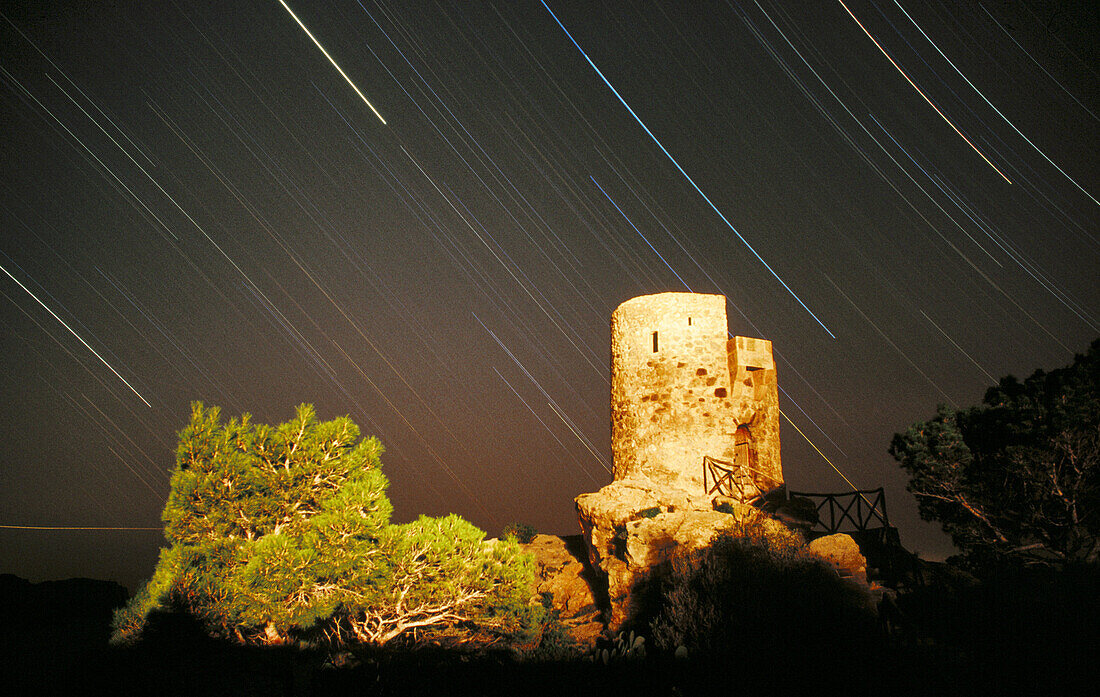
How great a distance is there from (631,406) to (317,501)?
26.6 ft

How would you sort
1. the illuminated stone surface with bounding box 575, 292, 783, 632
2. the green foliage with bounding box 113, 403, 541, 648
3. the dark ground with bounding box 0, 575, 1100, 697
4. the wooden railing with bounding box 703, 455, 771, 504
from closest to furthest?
the dark ground with bounding box 0, 575, 1100, 697
the green foliage with bounding box 113, 403, 541, 648
the illuminated stone surface with bounding box 575, 292, 783, 632
the wooden railing with bounding box 703, 455, 771, 504

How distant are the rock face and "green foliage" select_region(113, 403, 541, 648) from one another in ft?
12.2

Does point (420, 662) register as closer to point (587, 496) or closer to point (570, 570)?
point (587, 496)

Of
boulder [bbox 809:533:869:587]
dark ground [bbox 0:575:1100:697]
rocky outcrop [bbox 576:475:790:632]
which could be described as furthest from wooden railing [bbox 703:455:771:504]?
dark ground [bbox 0:575:1100:697]

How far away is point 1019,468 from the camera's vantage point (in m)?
14.8

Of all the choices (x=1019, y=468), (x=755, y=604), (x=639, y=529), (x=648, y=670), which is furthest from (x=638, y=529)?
(x=1019, y=468)

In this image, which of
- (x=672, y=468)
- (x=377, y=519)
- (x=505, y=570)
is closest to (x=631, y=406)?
(x=672, y=468)

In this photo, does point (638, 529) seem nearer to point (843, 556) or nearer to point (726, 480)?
point (726, 480)

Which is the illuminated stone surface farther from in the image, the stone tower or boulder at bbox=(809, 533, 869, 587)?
boulder at bbox=(809, 533, 869, 587)

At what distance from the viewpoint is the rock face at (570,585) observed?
1421 cm

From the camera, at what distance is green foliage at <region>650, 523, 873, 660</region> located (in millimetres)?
9586

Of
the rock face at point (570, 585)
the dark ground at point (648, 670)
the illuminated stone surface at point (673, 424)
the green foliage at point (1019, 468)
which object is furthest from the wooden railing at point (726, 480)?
the green foliage at point (1019, 468)

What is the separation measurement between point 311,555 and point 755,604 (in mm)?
7049

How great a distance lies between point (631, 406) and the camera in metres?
15.9
